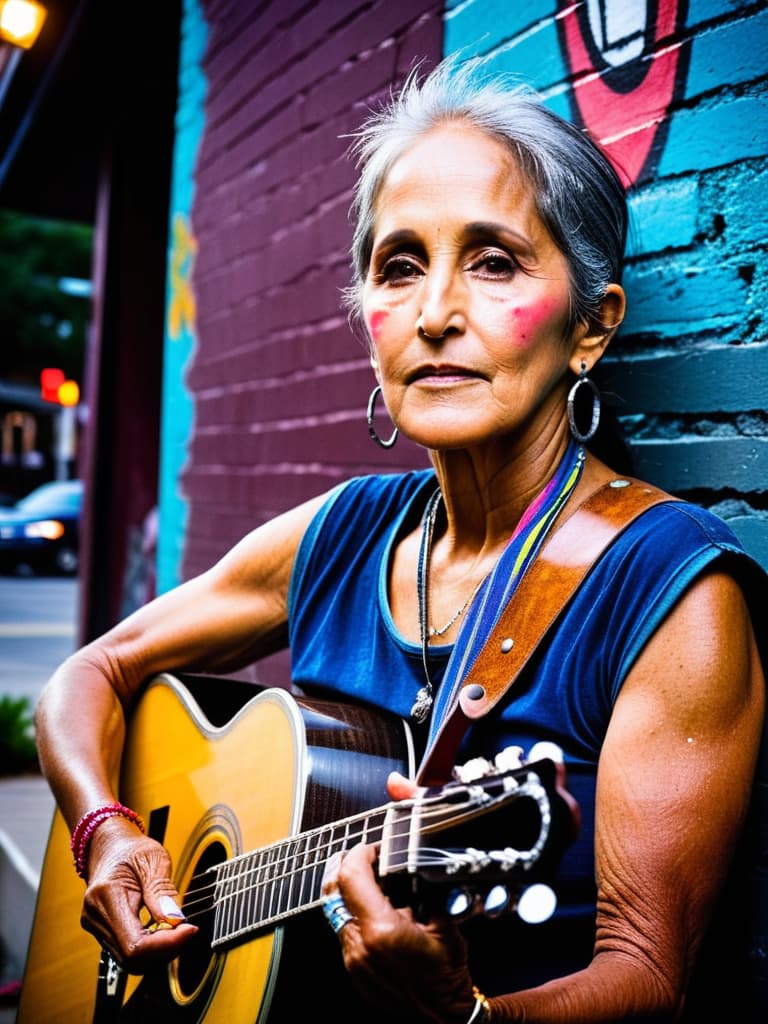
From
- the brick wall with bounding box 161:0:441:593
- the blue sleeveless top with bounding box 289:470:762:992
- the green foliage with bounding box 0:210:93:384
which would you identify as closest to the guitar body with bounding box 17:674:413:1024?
the blue sleeveless top with bounding box 289:470:762:992

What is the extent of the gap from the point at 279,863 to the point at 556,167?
3.92 feet

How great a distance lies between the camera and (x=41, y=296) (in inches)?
1219

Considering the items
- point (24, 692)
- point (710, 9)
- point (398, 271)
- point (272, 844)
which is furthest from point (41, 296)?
point (272, 844)

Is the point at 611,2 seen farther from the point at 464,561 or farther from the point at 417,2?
the point at 464,561

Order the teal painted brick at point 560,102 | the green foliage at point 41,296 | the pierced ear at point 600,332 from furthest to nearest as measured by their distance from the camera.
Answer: the green foliage at point 41,296 < the teal painted brick at point 560,102 < the pierced ear at point 600,332

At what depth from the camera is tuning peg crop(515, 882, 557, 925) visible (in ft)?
3.86

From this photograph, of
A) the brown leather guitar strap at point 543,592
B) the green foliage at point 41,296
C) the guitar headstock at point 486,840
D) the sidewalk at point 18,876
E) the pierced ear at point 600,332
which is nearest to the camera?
the guitar headstock at point 486,840

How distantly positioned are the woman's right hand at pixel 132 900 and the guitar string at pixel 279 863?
1.8 inches

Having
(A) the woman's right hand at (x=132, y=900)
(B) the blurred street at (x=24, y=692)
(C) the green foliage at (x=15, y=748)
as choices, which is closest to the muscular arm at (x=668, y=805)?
(A) the woman's right hand at (x=132, y=900)

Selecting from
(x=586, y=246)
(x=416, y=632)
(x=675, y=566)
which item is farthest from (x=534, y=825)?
(x=586, y=246)

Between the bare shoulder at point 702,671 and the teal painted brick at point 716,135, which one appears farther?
the teal painted brick at point 716,135

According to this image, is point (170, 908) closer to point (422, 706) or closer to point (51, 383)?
point (422, 706)

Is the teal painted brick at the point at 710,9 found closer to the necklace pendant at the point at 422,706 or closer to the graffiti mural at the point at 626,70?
the graffiti mural at the point at 626,70

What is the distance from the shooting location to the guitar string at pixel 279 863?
1.20 meters
